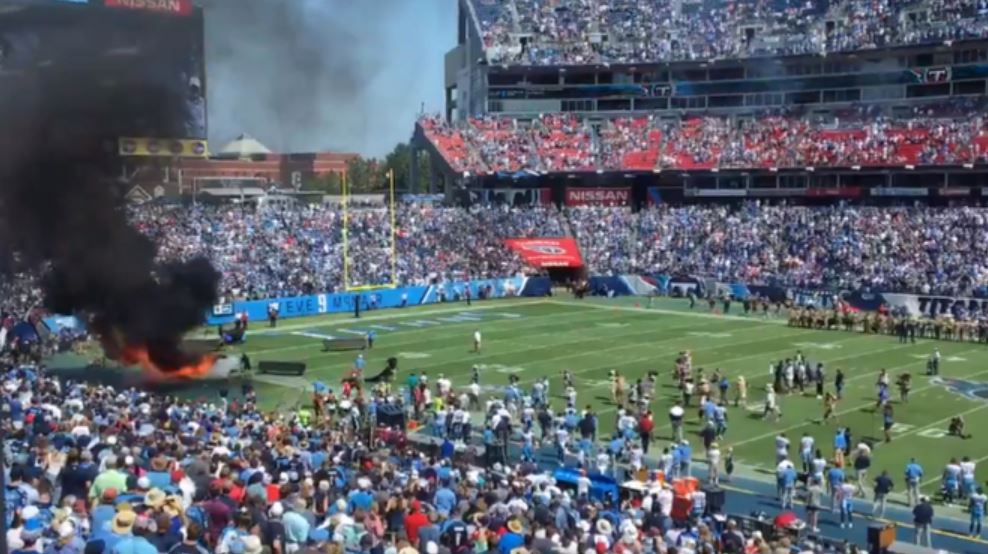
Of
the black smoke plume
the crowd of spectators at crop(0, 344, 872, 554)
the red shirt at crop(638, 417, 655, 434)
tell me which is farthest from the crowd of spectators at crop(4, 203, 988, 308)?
the crowd of spectators at crop(0, 344, 872, 554)

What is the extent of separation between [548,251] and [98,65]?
1485 inches

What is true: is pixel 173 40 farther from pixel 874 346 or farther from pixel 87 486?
pixel 874 346

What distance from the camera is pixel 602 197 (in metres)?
61.3

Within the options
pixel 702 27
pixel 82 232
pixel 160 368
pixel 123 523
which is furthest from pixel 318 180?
pixel 702 27

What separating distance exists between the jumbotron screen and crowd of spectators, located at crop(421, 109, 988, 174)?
42.9 m

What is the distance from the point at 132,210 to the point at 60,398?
4.34m

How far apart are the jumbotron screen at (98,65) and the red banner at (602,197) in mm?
44360

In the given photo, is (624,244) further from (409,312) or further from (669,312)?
(409,312)

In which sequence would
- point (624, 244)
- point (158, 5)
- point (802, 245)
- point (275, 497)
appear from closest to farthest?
1. point (275, 497)
2. point (158, 5)
3. point (802, 245)
4. point (624, 244)

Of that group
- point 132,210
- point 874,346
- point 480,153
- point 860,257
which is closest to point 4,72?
point 132,210

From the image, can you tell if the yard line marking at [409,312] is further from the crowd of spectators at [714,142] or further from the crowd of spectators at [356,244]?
the crowd of spectators at [714,142]

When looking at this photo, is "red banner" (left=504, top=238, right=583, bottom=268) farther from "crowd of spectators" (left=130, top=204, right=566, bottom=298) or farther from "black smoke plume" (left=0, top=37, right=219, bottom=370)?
"black smoke plume" (left=0, top=37, right=219, bottom=370)

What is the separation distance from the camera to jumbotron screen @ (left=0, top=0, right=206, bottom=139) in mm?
16391

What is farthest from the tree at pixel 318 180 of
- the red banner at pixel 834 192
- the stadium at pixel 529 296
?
the red banner at pixel 834 192
